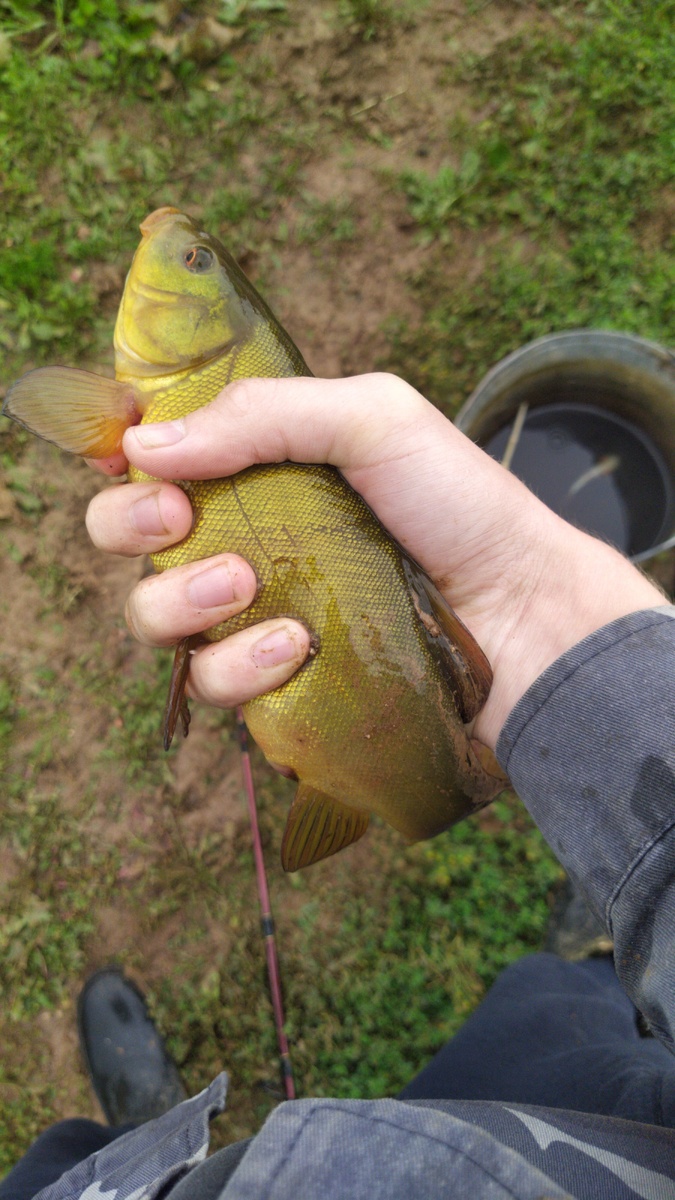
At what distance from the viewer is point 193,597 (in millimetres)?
1736

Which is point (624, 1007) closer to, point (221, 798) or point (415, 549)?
point (221, 798)

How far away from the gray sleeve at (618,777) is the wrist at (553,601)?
0.17 m

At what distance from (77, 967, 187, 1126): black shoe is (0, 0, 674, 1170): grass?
0.09m

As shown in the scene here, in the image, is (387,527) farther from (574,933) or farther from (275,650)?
(574,933)

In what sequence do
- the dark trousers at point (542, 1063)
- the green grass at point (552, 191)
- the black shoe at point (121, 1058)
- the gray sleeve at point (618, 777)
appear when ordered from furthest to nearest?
1. the green grass at point (552, 191)
2. the black shoe at point (121, 1058)
3. the dark trousers at point (542, 1063)
4. the gray sleeve at point (618, 777)

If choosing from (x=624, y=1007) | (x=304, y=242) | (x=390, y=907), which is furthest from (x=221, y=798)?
(x=304, y=242)

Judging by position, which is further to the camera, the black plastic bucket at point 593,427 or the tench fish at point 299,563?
the black plastic bucket at point 593,427

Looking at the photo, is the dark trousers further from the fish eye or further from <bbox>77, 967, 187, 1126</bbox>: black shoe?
the fish eye

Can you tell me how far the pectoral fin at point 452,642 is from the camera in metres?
1.78

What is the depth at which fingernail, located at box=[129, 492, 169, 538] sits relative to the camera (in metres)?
1.76

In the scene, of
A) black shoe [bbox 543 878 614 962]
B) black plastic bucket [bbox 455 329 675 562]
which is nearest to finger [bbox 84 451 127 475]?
black plastic bucket [bbox 455 329 675 562]

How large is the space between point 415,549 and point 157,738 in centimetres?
153

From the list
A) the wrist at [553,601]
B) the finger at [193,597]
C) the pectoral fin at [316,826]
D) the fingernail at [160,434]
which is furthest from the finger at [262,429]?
the pectoral fin at [316,826]

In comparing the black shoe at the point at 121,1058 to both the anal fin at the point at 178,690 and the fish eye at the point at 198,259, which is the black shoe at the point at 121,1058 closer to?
the anal fin at the point at 178,690
